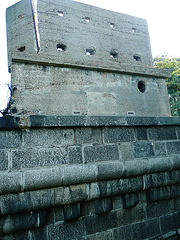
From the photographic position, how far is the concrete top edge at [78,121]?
2.00 metres

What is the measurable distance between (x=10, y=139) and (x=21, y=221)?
765 millimetres

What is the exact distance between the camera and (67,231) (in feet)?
6.86

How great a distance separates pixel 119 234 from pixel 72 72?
28.0ft

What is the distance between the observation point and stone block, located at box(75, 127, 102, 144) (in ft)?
7.47

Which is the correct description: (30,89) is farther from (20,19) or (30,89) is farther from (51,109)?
(20,19)

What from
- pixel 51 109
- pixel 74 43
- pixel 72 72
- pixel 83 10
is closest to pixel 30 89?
pixel 51 109

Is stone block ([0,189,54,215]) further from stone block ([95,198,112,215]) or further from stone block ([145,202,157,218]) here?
stone block ([145,202,157,218])

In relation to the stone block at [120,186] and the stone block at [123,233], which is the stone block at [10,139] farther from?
the stone block at [123,233]

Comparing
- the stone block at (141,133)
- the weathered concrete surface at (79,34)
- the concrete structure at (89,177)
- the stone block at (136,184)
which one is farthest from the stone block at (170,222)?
the weathered concrete surface at (79,34)

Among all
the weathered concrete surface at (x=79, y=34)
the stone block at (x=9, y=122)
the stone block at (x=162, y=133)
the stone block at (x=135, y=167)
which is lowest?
the stone block at (x=135, y=167)

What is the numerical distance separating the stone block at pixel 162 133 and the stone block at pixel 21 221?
162 centimetres

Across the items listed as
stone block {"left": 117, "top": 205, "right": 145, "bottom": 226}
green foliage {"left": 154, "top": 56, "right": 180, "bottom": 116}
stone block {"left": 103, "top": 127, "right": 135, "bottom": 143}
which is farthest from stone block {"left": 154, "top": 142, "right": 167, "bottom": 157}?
green foliage {"left": 154, "top": 56, "right": 180, "bottom": 116}

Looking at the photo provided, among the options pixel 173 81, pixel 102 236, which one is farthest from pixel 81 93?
pixel 173 81

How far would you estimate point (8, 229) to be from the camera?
182cm
